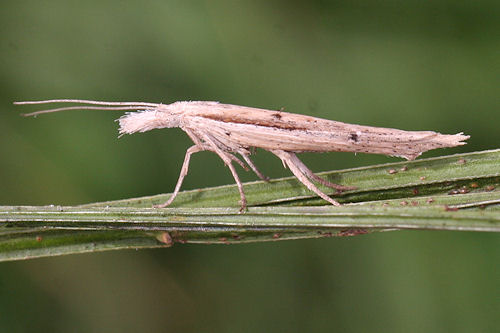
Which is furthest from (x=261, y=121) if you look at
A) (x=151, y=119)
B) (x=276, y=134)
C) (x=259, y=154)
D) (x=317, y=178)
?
(x=259, y=154)

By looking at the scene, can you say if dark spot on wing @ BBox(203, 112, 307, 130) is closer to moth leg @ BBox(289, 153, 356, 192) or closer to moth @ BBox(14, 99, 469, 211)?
moth @ BBox(14, 99, 469, 211)

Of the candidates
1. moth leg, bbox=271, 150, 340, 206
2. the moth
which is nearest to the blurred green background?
the moth

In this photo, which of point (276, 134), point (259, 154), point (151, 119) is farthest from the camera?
point (259, 154)

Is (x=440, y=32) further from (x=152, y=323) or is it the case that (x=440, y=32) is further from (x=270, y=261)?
(x=152, y=323)

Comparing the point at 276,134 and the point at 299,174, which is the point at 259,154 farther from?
the point at 299,174

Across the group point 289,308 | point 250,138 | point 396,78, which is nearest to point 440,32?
point 396,78

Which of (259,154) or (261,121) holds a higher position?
(259,154)
